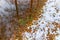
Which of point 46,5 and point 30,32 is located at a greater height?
point 46,5

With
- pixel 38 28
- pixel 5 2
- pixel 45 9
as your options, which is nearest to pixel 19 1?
pixel 5 2

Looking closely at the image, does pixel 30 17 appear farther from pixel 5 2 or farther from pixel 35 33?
pixel 5 2

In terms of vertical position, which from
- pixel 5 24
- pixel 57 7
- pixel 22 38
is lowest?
pixel 22 38

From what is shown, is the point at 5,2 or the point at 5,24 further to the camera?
the point at 5,2

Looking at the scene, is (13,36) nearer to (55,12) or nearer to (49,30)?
(49,30)

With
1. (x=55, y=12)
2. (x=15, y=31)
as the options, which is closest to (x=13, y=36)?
(x=15, y=31)

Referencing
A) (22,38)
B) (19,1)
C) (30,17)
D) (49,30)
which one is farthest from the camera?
(19,1)

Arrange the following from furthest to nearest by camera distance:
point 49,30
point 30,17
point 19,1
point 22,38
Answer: point 19,1 → point 30,17 → point 49,30 → point 22,38
